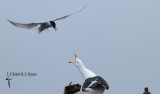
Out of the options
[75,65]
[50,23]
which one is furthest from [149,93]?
[50,23]

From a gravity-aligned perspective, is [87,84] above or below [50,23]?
below

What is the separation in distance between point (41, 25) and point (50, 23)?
166 mm

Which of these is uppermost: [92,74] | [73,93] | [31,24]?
[31,24]

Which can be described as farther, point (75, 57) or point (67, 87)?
point (75, 57)

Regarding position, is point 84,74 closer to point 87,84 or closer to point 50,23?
point 87,84

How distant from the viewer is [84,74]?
4707 mm

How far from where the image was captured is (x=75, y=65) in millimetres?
4797

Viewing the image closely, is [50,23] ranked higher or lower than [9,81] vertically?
higher

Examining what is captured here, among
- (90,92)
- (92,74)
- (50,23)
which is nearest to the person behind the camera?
(90,92)

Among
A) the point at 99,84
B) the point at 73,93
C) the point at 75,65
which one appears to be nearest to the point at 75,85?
the point at 73,93

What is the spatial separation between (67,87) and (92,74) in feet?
2.38

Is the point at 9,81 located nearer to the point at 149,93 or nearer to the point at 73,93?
the point at 73,93

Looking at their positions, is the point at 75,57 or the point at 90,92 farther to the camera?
the point at 75,57

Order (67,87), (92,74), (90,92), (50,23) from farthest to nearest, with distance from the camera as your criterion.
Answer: (50,23) < (92,74) < (90,92) < (67,87)
